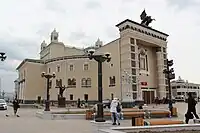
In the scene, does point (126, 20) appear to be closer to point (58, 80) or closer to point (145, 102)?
point (145, 102)

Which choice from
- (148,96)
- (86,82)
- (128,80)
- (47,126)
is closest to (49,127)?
(47,126)

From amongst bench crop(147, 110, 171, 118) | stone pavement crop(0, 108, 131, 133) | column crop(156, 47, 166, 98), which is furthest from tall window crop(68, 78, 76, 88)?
stone pavement crop(0, 108, 131, 133)

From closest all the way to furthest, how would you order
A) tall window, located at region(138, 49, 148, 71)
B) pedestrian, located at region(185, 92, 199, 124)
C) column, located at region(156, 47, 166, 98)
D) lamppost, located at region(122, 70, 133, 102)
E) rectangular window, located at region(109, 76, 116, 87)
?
pedestrian, located at region(185, 92, 199, 124), lamppost, located at region(122, 70, 133, 102), rectangular window, located at region(109, 76, 116, 87), tall window, located at region(138, 49, 148, 71), column, located at region(156, 47, 166, 98)

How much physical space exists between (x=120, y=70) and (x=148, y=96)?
7310 mm

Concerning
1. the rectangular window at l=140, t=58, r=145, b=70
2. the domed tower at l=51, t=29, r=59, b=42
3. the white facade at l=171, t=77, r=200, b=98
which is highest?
the domed tower at l=51, t=29, r=59, b=42

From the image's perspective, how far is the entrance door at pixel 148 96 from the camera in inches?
1777

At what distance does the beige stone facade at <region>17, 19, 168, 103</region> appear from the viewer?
4184 centimetres

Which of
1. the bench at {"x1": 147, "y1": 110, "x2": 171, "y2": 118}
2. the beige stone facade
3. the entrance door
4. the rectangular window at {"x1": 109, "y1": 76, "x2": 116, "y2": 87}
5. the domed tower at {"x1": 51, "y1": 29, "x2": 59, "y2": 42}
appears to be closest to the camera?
the bench at {"x1": 147, "y1": 110, "x2": 171, "y2": 118}

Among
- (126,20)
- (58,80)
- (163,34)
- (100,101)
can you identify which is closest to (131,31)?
(126,20)

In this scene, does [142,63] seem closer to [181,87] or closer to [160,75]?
[160,75]

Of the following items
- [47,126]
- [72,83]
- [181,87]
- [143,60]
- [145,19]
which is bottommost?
[47,126]

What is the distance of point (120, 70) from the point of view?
43.1m

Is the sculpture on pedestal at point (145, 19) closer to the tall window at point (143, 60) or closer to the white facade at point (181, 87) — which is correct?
the tall window at point (143, 60)

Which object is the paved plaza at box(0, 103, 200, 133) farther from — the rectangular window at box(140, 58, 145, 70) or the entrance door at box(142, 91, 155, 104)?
the rectangular window at box(140, 58, 145, 70)
